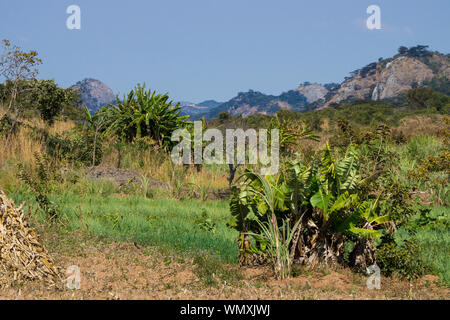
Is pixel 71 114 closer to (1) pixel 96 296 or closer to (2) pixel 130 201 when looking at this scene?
(2) pixel 130 201

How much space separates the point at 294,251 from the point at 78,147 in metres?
10.6

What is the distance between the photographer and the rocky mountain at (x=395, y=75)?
402ft

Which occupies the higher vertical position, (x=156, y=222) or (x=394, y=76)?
(x=394, y=76)

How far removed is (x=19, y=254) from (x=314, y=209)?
2.94 metres

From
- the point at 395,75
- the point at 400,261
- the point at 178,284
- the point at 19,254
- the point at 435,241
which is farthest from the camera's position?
the point at 395,75

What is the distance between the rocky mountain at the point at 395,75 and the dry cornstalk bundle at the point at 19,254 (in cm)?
11563

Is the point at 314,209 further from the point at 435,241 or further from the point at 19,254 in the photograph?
the point at 19,254

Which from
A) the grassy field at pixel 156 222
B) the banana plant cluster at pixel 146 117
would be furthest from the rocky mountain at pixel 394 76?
the grassy field at pixel 156 222

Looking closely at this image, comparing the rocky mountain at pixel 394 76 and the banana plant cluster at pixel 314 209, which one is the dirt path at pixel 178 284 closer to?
the banana plant cluster at pixel 314 209

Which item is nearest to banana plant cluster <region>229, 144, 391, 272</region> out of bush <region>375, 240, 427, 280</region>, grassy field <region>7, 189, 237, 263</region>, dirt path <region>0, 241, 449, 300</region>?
bush <region>375, 240, 427, 280</region>

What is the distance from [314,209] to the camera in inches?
195

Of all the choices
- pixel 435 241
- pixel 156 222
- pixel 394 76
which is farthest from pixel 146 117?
pixel 394 76

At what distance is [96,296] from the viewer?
4.02 m
